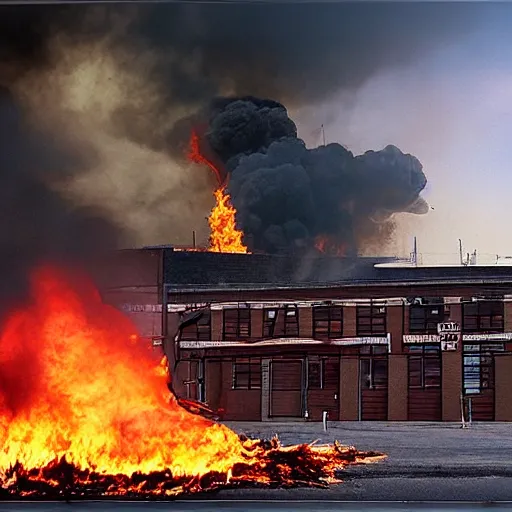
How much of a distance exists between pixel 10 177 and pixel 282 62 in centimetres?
209

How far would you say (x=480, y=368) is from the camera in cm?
579

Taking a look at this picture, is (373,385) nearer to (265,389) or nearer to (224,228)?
(265,389)

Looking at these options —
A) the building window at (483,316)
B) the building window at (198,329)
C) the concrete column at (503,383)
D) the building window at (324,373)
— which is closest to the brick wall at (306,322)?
the building window at (324,373)

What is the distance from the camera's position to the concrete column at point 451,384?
577 cm

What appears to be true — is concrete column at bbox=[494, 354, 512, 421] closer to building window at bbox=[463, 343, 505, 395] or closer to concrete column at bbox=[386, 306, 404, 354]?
building window at bbox=[463, 343, 505, 395]

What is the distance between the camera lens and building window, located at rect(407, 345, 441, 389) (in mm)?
5805

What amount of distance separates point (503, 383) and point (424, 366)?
1.79 ft

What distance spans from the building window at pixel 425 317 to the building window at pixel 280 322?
0.80 m

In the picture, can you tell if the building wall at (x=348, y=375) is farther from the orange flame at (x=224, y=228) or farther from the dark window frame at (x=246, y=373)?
the orange flame at (x=224, y=228)

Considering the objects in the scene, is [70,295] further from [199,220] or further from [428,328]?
[428,328]

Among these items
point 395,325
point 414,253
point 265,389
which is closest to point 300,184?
point 414,253

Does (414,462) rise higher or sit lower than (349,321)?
lower

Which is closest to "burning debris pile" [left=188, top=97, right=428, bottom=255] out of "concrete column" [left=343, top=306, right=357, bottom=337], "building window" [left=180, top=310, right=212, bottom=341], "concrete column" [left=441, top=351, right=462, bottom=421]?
"concrete column" [left=343, top=306, right=357, bottom=337]

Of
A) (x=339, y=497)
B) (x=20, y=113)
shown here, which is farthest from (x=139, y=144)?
(x=339, y=497)
